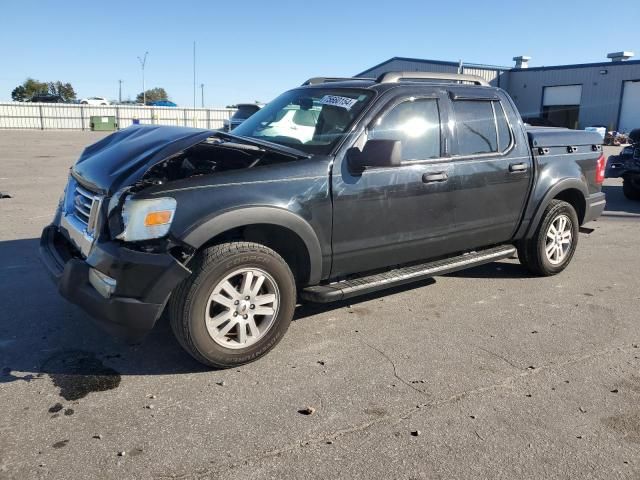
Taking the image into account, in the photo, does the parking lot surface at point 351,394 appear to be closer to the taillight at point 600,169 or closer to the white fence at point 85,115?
the taillight at point 600,169

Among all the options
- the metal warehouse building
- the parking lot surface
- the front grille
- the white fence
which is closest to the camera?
the parking lot surface

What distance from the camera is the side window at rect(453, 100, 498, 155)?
4766 millimetres

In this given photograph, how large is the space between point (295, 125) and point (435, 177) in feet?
3.98

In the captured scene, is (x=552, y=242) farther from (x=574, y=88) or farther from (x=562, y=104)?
(x=562, y=104)

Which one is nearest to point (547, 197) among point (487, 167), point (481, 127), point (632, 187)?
point (487, 167)

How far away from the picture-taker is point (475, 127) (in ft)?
16.1

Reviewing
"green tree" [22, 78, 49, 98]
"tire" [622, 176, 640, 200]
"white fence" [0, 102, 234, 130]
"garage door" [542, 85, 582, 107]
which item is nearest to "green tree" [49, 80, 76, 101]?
"green tree" [22, 78, 49, 98]

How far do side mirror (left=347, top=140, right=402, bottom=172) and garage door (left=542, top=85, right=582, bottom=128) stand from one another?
1562 inches

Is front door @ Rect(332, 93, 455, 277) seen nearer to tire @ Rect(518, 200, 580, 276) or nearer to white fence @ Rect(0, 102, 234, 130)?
tire @ Rect(518, 200, 580, 276)

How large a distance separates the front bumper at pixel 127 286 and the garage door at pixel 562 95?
4279cm

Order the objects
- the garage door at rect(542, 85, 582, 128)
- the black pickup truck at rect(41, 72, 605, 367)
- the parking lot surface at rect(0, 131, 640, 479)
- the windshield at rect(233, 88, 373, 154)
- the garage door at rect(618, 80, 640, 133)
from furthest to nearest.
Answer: the garage door at rect(542, 85, 582, 128), the garage door at rect(618, 80, 640, 133), the windshield at rect(233, 88, 373, 154), the black pickup truck at rect(41, 72, 605, 367), the parking lot surface at rect(0, 131, 640, 479)

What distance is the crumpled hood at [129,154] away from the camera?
141 inches

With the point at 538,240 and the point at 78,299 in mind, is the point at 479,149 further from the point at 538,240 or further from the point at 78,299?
the point at 78,299

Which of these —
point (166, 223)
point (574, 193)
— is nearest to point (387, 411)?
point (166, 223)
